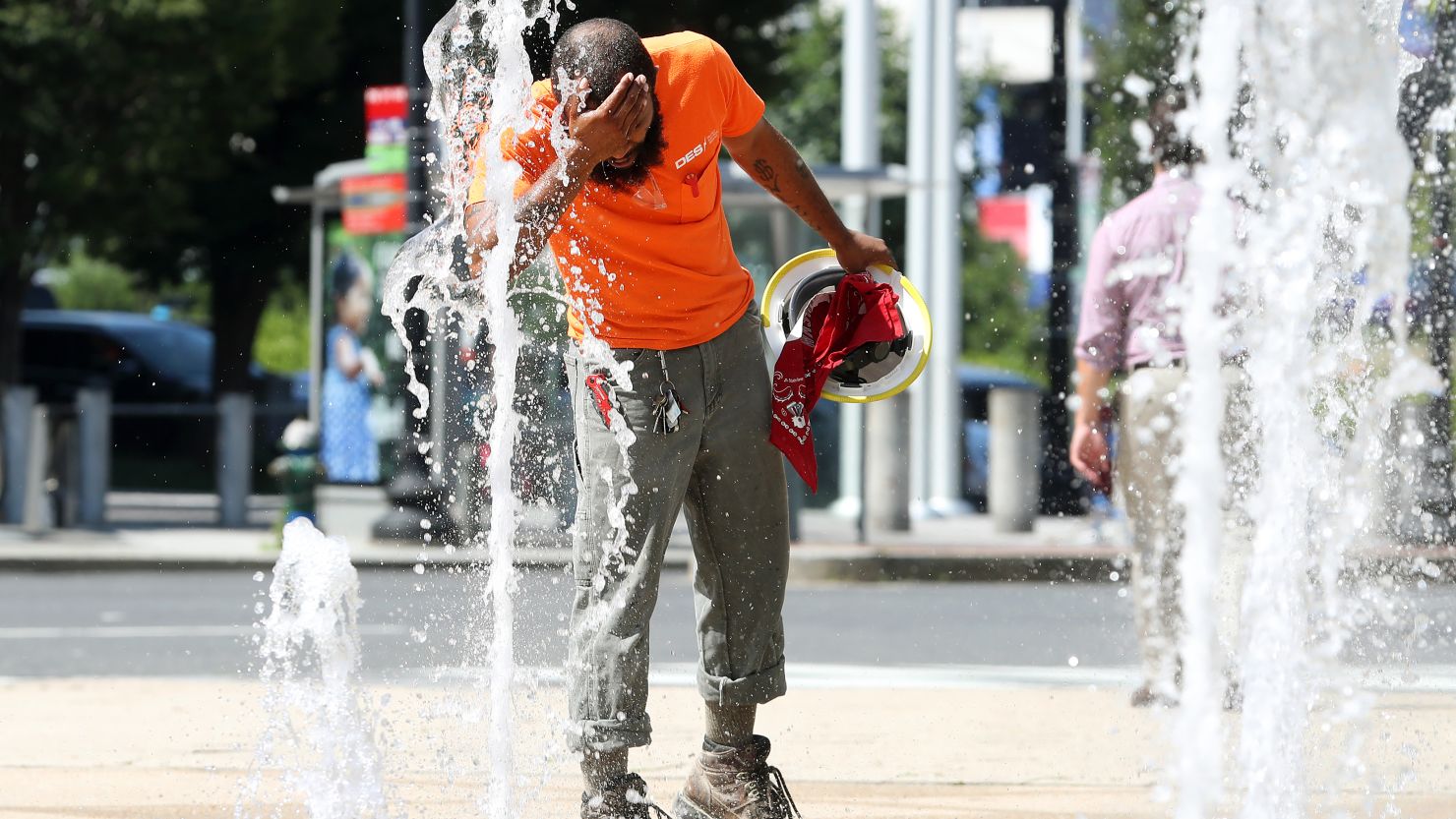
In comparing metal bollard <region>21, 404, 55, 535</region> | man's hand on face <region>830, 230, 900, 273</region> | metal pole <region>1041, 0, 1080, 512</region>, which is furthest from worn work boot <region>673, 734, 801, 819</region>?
metal pole <region>1041, 0, 1080, 512</region>

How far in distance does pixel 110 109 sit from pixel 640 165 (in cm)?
1689

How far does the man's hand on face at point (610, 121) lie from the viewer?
3.57m

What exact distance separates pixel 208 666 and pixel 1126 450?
13.3ft

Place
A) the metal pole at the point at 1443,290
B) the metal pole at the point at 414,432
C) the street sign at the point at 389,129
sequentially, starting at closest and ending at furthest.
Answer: the metal pole at the point at 1443,290 → the metal pole at the point at 414,432 → the street sign at the point at 389,129

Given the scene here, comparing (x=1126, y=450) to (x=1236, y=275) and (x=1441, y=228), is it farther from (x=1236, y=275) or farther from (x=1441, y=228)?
(x=1441, y=228)

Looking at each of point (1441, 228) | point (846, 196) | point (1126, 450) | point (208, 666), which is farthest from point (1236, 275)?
point (846, 196)

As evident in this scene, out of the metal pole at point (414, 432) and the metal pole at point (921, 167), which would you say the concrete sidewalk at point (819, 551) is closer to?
the metal pole at point (414, 432)

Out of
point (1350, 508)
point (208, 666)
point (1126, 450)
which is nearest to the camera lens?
point (1350, 508)

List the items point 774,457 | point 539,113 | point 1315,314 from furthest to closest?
point 1315,314, point 774,457, point 539,113

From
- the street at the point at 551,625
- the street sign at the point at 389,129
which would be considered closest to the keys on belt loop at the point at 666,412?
the street at the point at 551,625

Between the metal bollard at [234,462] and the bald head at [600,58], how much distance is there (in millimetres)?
11776

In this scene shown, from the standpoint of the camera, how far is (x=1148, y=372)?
534 cm

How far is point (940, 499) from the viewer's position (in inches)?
652

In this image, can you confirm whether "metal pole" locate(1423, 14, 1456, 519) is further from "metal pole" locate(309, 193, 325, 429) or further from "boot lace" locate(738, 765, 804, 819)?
"metal pole" locate(309, 193, 325, 429)
